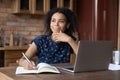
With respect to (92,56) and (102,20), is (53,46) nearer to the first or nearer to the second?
(92,56)

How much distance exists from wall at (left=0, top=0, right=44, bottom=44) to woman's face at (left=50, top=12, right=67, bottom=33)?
194 centimetres

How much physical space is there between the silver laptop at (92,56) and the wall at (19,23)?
2359 mm

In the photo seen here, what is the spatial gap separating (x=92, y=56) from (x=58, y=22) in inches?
19.5

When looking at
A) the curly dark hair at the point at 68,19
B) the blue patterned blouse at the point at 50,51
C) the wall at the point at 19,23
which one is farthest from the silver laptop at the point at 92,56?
the wall at the point at 19,23

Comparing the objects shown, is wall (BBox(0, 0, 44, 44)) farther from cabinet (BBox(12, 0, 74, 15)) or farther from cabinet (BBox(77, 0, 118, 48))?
cabinet (BBox(77, 0, 118, 48))


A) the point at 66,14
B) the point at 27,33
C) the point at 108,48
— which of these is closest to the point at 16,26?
the point at 27,33

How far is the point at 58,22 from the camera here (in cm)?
179

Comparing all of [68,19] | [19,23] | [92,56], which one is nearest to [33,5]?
[19,23]

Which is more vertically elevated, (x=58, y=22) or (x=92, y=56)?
(x=58, y=22)

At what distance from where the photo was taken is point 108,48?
4.83ft

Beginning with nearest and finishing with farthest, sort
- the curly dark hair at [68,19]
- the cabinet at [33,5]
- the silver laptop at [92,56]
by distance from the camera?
the silver laptop at [92,56] → the curly dark hair at [68,19] → the cabinet at [33,5]

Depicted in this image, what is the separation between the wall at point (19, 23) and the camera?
3.62 m

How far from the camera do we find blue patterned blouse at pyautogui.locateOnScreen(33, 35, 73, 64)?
1812 millimetres

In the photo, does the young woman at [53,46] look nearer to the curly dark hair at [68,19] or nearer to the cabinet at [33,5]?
the curly dark hair at [68,19]
